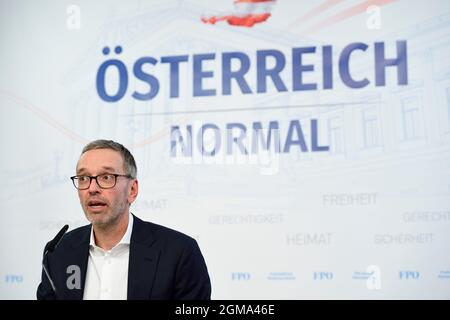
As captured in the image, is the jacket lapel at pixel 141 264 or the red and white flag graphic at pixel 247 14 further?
the red and white flag graphic at pixel 247 14

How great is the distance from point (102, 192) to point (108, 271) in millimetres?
251

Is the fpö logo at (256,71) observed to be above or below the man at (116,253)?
above

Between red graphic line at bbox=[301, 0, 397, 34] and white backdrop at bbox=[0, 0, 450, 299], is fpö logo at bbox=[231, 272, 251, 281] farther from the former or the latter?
red graphic line at bbox=[301, 0, 397, 34]

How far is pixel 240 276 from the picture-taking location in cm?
291

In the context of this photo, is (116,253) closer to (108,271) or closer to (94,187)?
(108,271)

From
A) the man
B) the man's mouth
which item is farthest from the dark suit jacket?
the man's mouth

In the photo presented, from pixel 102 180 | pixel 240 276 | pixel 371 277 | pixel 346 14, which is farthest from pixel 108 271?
pixel 346 14

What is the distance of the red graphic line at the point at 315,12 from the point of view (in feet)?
9.73

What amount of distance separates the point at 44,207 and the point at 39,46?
2.96 ft

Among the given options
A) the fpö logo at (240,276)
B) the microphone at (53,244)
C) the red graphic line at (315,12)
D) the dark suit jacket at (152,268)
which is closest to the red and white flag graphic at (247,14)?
the red graphic line at (315,12)

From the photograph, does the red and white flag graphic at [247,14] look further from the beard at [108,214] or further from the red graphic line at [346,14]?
the beard at [108,214]

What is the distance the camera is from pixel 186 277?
1780 millimetres

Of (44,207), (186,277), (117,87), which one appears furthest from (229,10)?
(186,277)

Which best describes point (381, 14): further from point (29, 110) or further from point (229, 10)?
point (29, 110)
